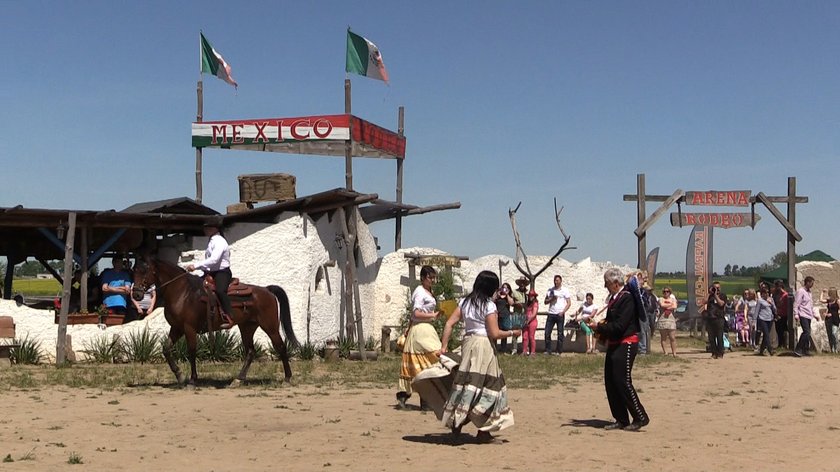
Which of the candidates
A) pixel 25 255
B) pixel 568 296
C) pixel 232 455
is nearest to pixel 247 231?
pixel 25 255

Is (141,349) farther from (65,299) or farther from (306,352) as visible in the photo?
(306,352)

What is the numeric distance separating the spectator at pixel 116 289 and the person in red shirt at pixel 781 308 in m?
14.0

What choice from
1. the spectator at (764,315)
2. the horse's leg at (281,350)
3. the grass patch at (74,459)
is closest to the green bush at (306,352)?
the horse's leg at (281,350)

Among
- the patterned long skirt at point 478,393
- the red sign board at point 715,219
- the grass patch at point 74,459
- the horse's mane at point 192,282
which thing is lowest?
the grass patch at point 74,459

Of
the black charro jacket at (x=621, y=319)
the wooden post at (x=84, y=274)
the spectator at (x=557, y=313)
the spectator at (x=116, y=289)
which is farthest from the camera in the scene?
the spectator at (x=557, y=313)

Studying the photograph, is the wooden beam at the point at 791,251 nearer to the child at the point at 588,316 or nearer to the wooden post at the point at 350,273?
the child at the point at 588,316

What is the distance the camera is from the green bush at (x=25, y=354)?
16984 mm

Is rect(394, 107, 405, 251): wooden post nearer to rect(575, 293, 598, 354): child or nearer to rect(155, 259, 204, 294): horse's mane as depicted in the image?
rect(575, 293, 598, 354): child

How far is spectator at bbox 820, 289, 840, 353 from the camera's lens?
22812mm

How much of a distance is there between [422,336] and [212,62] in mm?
12522

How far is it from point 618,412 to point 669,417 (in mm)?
1416

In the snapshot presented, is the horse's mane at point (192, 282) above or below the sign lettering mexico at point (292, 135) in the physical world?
below

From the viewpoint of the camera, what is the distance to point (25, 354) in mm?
17016

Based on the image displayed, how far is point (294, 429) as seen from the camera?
400 inches
